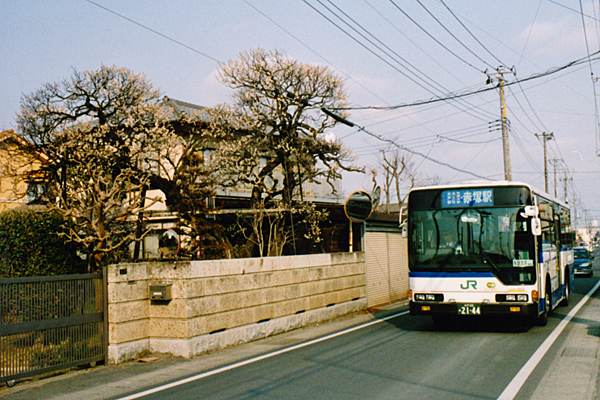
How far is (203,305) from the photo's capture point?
10586 millimetres

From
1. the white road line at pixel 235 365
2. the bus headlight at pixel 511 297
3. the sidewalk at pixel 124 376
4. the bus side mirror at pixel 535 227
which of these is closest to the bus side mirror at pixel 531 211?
the bus side mirror at pixel 535 227

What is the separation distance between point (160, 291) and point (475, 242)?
Result: 6603 mm

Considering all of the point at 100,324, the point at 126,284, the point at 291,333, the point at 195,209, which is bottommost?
the point at 291,333

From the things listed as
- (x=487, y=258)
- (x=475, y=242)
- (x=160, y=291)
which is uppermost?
(x=475, y=242)

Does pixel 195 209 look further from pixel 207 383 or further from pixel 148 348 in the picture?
pixel 207 383

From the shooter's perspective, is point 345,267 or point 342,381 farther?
point 345,267

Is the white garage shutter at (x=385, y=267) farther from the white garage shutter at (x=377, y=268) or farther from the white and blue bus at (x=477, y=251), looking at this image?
the white and blue bus at (x=477, y=251)

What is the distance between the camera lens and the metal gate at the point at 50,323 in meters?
8.00

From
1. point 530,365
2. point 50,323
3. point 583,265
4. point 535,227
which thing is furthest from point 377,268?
point 583,265

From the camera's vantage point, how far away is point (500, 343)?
1052 centimetres

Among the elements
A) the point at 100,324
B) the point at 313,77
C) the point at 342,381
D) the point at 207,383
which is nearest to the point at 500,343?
the point at 342,381

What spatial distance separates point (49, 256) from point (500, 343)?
9.22 meters

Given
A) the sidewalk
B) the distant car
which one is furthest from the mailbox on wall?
the distant car

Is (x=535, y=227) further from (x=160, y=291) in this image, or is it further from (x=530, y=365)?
(x=160, y=291)
